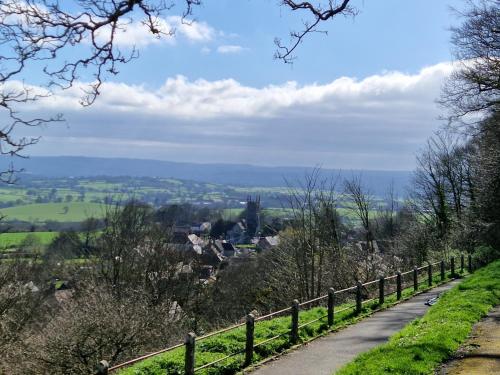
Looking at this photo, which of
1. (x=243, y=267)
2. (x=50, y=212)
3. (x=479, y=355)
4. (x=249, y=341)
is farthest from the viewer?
(x=50, y=212)

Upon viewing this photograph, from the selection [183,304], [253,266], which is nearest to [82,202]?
[253,266]

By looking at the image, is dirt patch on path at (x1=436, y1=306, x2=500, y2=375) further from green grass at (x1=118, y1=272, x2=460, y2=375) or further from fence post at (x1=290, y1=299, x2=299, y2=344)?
green grass at (x1=118, y1=272, x2=460, y2=375)

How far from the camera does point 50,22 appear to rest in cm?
533

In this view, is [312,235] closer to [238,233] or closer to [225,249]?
[225,249]

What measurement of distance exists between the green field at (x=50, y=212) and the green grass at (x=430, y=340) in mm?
113890

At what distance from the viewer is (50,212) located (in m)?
139

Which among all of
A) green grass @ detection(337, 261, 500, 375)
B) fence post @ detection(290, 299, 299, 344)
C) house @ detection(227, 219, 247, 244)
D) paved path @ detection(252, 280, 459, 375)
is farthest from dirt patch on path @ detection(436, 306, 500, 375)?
house @ detection(227, 219, 247, 244)

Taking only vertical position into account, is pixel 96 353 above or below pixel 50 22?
below

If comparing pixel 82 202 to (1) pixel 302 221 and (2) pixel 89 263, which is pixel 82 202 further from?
(1) pixel 302 221

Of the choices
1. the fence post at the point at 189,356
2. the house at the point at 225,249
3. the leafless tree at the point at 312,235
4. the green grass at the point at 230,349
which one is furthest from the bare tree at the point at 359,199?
the house at the point at 225,249

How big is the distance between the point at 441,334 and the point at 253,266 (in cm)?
3685

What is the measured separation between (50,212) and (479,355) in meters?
143

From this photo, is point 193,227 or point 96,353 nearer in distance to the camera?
point 96,353

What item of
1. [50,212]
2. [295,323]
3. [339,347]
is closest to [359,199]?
[295,323]
